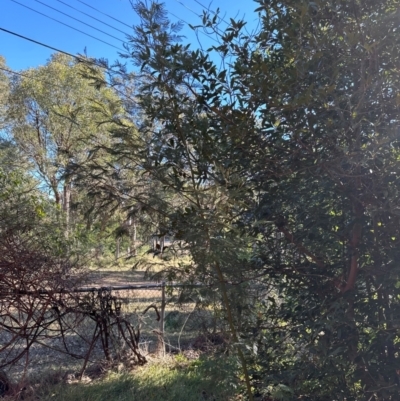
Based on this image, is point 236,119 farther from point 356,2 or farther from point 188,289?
point 188,289

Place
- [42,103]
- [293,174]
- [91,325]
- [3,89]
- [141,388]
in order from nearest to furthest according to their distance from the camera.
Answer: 1. [293,174]
2. [141,388]
3. [91,325]
4. [42,103]
5. [3,89]

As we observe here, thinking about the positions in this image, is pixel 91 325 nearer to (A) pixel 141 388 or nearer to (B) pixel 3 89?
(A) pixel 141 388

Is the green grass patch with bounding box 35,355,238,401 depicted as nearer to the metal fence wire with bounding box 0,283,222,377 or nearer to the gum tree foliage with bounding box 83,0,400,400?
the metal fence wire with bounding box 0,283,222,377

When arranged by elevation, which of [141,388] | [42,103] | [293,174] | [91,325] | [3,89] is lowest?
[141,388]

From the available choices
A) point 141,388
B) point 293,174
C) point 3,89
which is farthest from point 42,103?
point 293,174

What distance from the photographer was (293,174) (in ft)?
5.96

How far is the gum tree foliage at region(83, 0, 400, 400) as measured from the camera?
5.27 ft

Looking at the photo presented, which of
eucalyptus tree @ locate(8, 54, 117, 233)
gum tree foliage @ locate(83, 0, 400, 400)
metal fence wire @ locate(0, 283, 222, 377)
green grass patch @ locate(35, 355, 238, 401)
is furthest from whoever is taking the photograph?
eucalyptus tree @ locate(8, 54, 117, 233)

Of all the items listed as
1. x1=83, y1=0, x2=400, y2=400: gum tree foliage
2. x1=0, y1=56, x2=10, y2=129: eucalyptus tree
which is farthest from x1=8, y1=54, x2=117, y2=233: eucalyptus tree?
x1=83, y1=0, x2=400, y2=400: gum tree foliage

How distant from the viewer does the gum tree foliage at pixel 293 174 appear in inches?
63.2

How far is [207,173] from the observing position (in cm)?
190

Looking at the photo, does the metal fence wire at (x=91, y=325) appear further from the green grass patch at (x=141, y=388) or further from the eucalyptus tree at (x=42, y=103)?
the eucalyptus tree at (x=42, y=103)

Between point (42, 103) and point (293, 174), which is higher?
point (42, 103)

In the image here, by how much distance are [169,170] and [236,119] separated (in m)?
0.44
